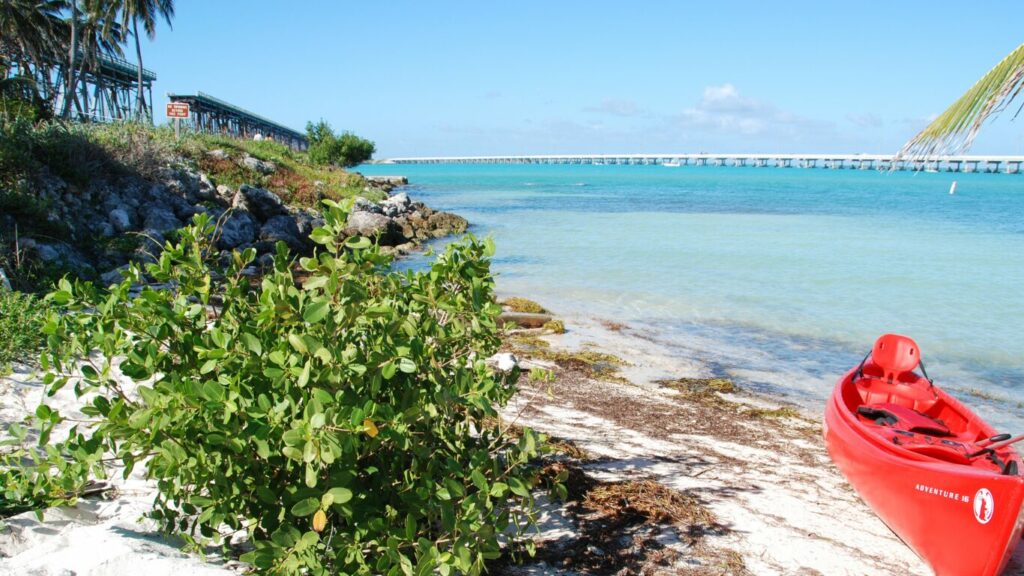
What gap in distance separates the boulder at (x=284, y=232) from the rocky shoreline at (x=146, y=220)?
0.03 m

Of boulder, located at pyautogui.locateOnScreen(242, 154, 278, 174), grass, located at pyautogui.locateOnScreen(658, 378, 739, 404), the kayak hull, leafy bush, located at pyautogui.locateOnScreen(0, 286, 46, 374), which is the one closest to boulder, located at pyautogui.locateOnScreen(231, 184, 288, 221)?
boulder, located at pyautogui.locateOnScreen(242, 154, 278, 174)

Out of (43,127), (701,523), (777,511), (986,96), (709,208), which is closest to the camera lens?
(701,523)

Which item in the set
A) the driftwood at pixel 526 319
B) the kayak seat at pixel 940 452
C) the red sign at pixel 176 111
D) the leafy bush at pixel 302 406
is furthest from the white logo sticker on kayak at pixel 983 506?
the red sign at pixel 176 111

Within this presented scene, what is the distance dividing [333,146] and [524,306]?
1762 inches

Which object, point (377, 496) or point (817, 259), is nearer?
point (377, 496)

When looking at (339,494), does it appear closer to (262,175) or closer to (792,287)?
(792,287)

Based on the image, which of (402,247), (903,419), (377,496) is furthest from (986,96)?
(402,247)

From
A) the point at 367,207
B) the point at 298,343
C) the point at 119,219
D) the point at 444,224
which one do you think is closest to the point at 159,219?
the point at 119,219

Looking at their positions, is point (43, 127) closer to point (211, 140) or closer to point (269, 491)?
point (211, 140)

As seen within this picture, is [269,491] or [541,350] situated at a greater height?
[269,491]

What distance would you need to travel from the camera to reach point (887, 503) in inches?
212

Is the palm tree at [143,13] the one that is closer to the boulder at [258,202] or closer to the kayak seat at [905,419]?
the boulder at [258,202]

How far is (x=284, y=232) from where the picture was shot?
1931 cm

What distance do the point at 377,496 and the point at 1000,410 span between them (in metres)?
9.88
